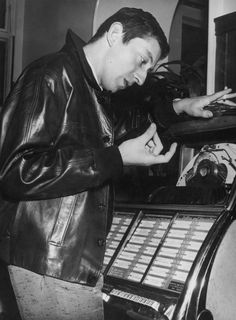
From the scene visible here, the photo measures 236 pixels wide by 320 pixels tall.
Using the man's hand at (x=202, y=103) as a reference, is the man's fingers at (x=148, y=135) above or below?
below

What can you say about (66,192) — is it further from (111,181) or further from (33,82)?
(33,82)

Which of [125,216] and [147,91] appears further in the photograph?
[147,91]

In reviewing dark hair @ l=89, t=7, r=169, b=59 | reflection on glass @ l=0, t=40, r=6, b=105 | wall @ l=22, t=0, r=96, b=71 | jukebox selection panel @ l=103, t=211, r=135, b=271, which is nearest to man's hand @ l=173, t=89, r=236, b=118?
dark hair @ l=89, t=7, r=169, b=59

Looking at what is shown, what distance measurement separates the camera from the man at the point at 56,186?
145 cm

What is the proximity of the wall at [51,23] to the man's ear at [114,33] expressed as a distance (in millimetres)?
1980

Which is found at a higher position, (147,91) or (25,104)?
(147,91)

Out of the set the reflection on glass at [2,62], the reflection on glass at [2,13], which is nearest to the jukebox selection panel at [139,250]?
the reflection on glass at [2,62]

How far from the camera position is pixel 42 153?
146 cm

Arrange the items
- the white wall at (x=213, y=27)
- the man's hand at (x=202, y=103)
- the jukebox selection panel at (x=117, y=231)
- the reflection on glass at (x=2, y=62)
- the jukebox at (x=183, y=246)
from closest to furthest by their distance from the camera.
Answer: the jukebox at (x=183, y=246)
the jukebox selection panel at (x=117, y=231)
the man's hand at (x=202, y=103)
the white wall at (x=213, y=27)
the reflection on glass at (x=2, y=62)

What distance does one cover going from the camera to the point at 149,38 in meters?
1.65

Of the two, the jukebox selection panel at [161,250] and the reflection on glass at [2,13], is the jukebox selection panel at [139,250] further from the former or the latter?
the reflection on glass at [2,13]

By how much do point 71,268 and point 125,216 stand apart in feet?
1.78

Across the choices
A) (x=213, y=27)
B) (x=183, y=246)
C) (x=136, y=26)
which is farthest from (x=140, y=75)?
(x=213, y=27)

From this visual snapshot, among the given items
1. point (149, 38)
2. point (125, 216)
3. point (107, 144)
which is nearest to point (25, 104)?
point (107, 144)
